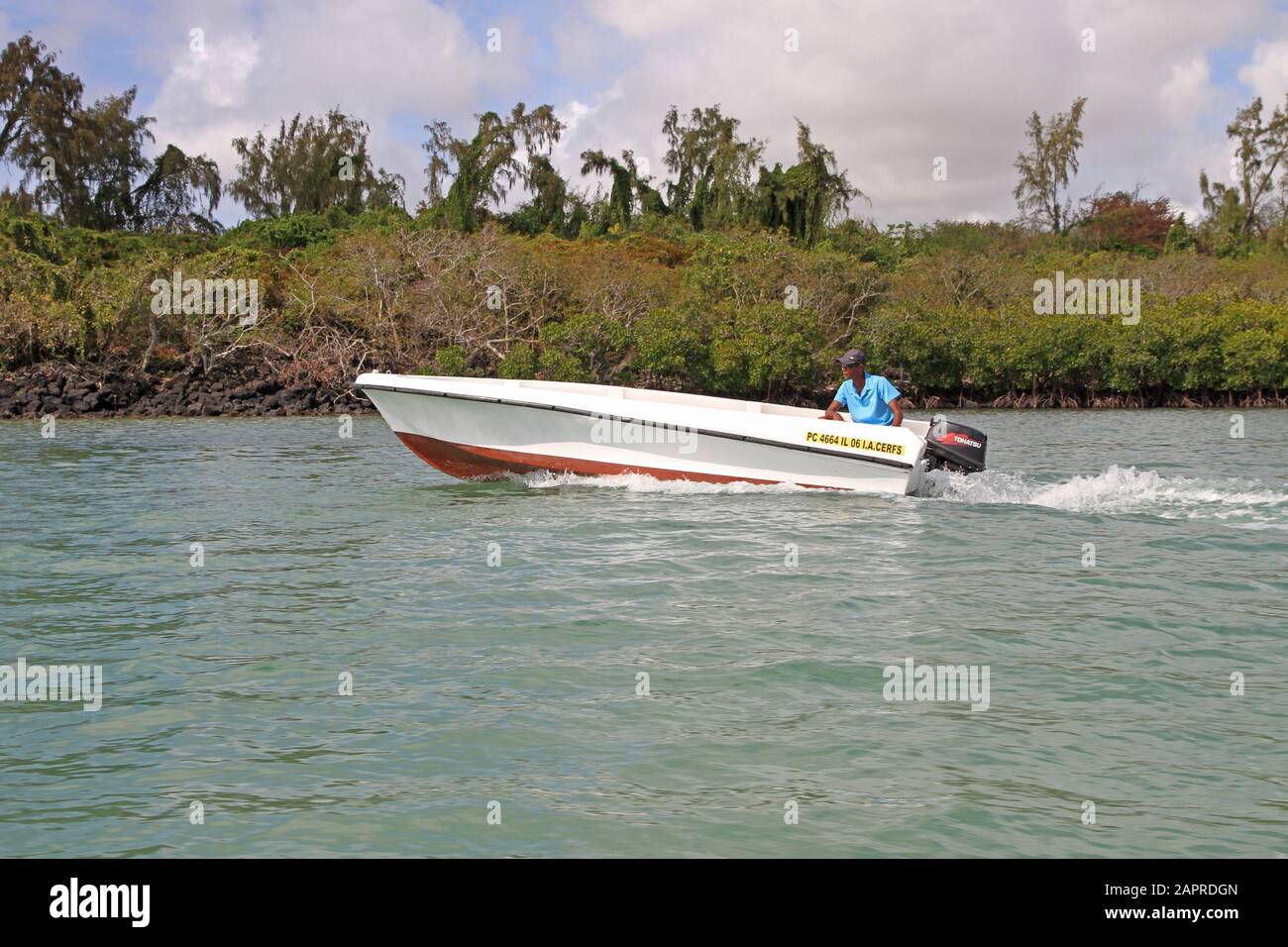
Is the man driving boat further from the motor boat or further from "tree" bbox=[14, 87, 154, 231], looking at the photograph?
"tree" bbox=[14, 87, 154, 231]

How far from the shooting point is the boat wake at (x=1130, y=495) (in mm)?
11797

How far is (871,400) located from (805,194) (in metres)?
40.5

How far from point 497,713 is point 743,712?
1.24 meters

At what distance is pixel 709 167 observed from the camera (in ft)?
186

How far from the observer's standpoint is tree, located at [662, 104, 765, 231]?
176 ft

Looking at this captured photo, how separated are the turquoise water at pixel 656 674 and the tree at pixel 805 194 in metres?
40.4

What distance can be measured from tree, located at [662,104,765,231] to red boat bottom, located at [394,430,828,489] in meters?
40.8

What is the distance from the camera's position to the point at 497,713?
5805mm

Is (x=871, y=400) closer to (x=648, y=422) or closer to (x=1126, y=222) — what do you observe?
(x=648, y=422)

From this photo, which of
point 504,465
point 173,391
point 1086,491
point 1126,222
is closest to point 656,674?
point 504,465
